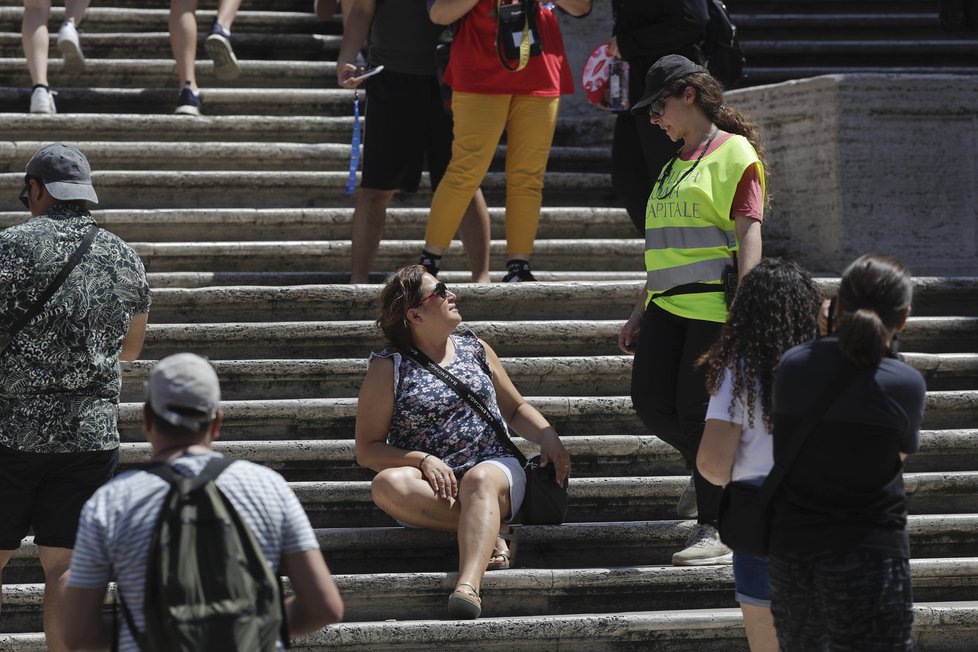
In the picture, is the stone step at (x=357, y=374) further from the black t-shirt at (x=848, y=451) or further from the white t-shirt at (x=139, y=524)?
the white t-shirt at (x=139, y=524)

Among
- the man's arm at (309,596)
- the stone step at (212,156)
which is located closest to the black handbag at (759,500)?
the man's arm at (309,596)

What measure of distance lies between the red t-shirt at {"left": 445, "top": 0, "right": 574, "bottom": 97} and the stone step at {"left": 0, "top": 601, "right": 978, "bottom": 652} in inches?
105

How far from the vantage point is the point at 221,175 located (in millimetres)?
7918

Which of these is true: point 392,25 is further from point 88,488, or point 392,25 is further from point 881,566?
point 881,566

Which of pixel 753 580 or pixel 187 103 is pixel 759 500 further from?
pixel 187 103

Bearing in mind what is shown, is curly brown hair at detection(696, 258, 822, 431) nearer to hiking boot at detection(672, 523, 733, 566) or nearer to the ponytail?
the ponytail

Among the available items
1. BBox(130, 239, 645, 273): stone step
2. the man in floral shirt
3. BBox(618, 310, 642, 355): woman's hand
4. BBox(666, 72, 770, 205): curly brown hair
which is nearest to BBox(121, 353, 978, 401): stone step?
BBox(618, 310, 642, 355): woman's hand

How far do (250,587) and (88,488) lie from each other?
175cm

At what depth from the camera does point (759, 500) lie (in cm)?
373

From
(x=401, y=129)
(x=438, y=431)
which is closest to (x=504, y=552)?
(x=438, y=431)

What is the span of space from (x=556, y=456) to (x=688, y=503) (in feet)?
2.08

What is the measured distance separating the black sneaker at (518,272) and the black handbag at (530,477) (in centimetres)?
159

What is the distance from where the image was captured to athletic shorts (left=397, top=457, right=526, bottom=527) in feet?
17.7

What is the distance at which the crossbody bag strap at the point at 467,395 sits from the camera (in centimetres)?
550
